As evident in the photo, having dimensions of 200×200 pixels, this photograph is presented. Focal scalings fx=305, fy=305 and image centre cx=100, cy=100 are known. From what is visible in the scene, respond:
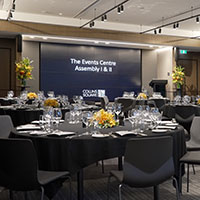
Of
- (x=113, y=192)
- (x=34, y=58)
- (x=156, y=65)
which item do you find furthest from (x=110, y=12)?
(x=113, y=192)

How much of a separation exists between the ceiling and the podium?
102 inches

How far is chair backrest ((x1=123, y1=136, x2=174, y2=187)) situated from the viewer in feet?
8.37

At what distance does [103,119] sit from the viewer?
3.37m

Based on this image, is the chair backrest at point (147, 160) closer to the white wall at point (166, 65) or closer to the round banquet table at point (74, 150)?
the round banquet table at point (74, 150)

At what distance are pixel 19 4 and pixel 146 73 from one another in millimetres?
8085

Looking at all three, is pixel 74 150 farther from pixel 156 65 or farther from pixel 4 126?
pixel 156 65

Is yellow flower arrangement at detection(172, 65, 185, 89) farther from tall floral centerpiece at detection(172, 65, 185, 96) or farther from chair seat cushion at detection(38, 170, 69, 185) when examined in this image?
chair seat cushion at detection(38, 170, 69, 185)

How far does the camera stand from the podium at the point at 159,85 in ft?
49.2

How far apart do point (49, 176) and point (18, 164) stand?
36 cm

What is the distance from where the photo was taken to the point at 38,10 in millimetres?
11539

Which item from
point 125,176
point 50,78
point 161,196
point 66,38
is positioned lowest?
point 161,196

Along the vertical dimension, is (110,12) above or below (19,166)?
above

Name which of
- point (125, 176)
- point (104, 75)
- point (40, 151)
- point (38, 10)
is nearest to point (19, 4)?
point (38, 10)

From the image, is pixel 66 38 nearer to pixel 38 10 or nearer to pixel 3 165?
pixel 38 10
